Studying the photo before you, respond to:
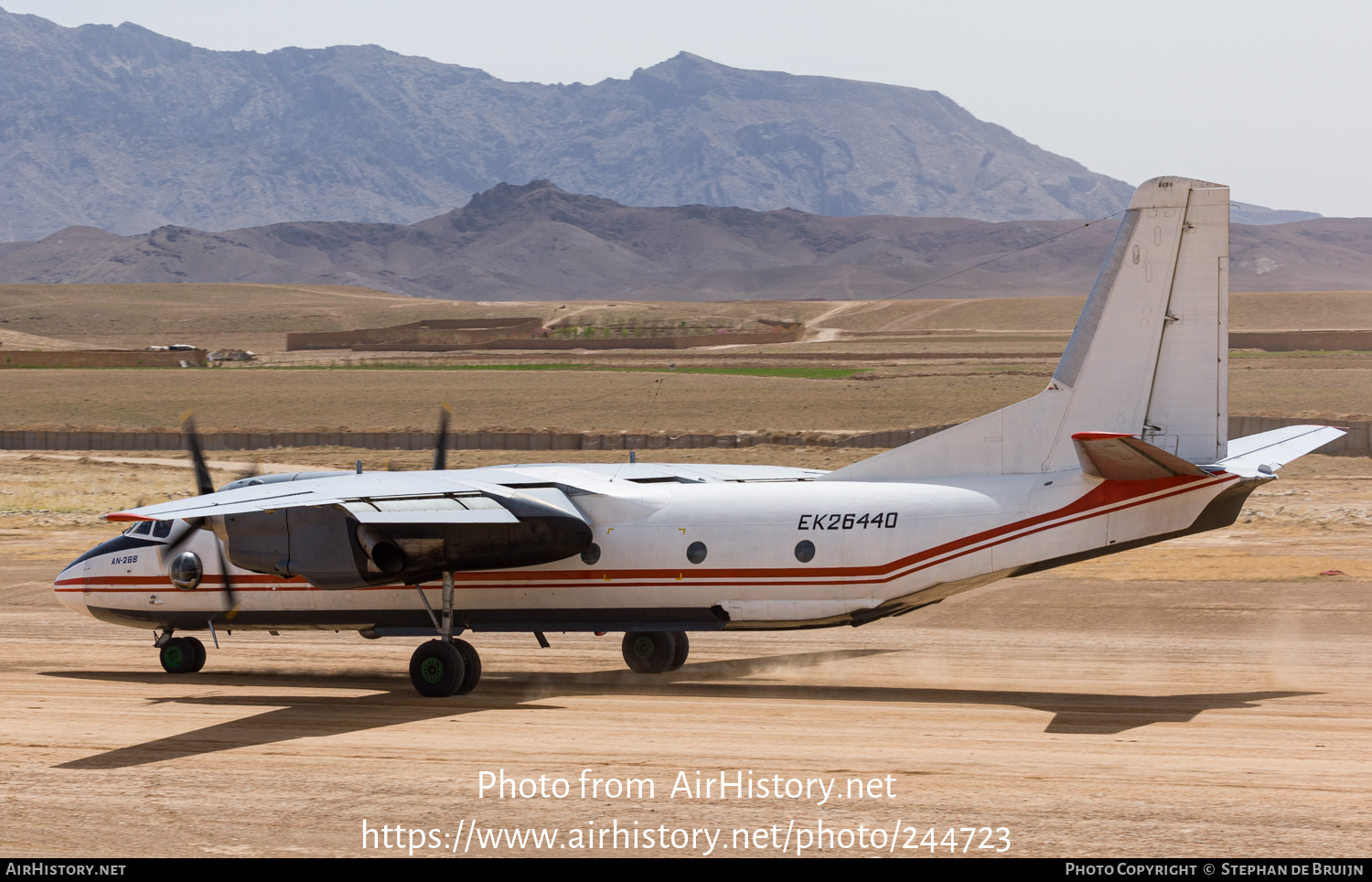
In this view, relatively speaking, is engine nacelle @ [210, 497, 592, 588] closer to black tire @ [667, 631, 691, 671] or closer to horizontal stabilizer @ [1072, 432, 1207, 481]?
black tire @ [667, 631, 691, 671]

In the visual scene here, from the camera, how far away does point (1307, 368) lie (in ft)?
229

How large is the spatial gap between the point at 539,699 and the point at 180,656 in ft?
22.3

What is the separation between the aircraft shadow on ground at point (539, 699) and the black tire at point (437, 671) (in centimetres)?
17

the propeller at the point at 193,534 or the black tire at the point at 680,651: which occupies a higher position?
the propeller at the point at 193,534

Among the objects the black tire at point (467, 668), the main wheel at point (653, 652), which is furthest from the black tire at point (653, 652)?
the black tire at point (467, 668)

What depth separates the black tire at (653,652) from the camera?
20.8 m

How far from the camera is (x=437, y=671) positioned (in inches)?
751

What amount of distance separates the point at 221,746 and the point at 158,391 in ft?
210

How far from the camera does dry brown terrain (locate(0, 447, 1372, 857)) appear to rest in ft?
41.8

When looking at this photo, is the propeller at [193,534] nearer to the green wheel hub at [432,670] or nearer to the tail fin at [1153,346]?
the green wheel hub at [432,670]

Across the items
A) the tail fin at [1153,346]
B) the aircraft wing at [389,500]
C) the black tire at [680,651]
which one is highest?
the tail fin at [1153,346]

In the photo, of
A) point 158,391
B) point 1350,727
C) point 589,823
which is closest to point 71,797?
point 589,823

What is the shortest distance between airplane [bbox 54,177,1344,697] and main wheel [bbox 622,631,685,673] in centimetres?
19

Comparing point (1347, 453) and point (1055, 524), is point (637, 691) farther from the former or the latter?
point (1347, 453)
